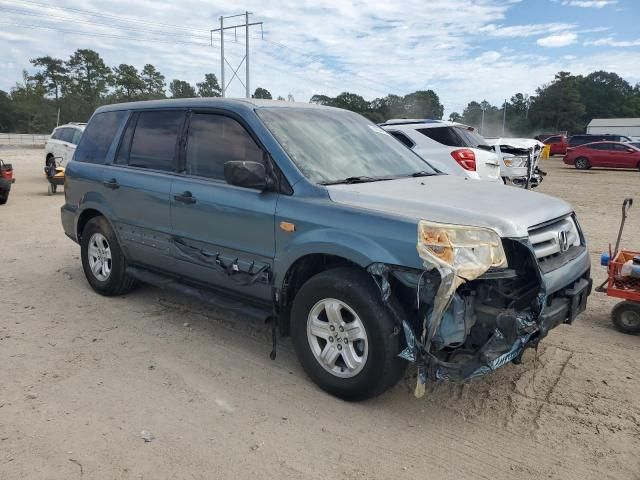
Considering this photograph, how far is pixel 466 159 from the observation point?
364 inches

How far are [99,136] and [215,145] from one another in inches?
77.3

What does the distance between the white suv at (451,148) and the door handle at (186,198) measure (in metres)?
5.30

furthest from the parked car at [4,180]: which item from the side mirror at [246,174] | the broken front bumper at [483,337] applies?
the broken front bumper at [483,337]

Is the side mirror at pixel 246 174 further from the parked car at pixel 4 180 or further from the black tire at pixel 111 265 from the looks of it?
the parked car at pixel 4 180

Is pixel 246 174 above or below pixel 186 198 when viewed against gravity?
above

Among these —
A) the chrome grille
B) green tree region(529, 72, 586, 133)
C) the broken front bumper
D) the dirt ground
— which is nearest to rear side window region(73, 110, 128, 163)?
the dirt ground

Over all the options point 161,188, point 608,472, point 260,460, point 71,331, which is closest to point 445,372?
point 608,472

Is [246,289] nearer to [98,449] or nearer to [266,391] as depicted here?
[266,391]

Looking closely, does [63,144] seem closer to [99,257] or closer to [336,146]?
[99,257]

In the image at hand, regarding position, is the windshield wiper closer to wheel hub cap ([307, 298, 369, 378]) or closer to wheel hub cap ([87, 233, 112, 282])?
wheel hub cap ([307, 298, 369, 378])

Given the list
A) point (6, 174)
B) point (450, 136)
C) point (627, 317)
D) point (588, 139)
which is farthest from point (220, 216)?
point (588, 139)

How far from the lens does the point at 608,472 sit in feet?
9.32

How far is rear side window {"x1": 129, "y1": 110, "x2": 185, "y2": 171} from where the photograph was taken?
474 cm

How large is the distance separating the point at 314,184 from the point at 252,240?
0.66m
